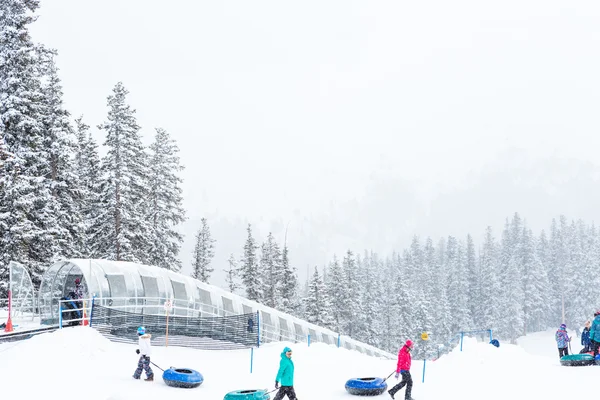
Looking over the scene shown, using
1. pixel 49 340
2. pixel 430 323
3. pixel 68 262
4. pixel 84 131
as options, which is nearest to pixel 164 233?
pixel 84 131

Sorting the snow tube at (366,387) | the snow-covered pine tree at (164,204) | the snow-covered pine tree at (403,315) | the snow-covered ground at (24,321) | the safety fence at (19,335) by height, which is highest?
the snow-covered pine tree at (164,204)

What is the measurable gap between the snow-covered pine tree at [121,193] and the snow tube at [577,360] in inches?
1135

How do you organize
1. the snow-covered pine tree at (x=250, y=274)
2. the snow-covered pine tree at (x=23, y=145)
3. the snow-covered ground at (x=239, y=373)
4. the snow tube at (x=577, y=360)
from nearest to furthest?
the snow-covered ground at (x=239, y=373), the snow tube at (x=577, y=360), the snow-covered pine tree at (x=23, y=145), the snow-covered pine tree at (x=250, y=274)

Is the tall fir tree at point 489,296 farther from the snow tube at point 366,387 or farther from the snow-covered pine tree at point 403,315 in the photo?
the snow tube at point 366,387

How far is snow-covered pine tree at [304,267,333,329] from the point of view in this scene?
179ft

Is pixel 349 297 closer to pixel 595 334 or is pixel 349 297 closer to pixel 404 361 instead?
pixel 595 334

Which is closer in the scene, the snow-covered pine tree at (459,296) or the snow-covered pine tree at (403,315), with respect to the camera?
the snow-covered pine tree at (403,315)

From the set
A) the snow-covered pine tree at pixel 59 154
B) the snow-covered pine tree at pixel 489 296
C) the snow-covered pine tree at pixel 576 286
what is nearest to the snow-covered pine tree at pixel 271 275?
the snow-covered pine tree at pixel 59 154

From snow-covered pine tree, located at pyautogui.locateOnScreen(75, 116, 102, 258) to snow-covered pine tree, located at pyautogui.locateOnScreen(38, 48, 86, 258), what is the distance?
12.3 ft

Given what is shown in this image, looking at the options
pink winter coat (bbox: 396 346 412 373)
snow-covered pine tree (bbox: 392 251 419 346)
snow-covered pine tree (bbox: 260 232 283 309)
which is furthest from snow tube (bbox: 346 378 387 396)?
snow-covered pine tree (bbox: 392 251 419 346)

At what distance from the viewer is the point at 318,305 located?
54812 millimetres

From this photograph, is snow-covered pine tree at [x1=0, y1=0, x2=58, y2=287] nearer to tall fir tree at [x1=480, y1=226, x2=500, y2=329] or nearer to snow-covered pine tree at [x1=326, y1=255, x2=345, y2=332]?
snow-covered pine tree at [x1=326, y1=255, x2=345, y2=332]

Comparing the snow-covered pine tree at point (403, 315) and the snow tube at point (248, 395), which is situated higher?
the snow tube at point (248, 395)

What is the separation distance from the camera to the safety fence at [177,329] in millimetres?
21266
